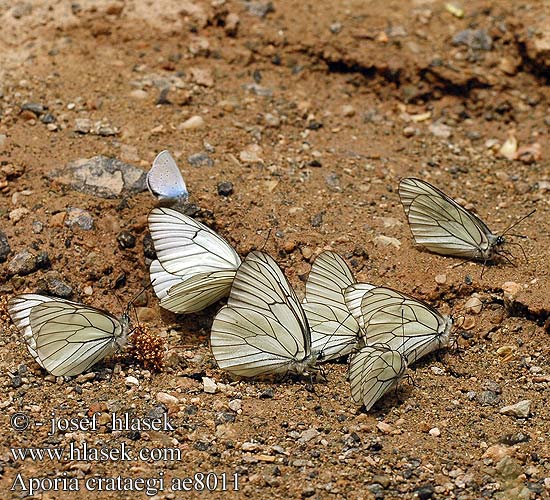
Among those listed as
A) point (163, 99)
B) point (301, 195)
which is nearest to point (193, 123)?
point (163, 99)

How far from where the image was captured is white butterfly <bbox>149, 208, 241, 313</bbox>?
609 cm

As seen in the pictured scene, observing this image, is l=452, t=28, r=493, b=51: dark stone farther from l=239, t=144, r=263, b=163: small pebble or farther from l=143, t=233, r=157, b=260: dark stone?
l=143, t=233, r=157, b=260: dark stone

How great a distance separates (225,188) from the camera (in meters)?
6.75

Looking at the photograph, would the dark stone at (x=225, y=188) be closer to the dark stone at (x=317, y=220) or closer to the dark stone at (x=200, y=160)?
the dark stone at (x=200, y=160)

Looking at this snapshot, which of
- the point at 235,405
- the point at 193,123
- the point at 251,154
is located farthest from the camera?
the point at 193,123

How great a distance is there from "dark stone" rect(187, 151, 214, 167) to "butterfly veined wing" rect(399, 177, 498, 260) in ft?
5.26

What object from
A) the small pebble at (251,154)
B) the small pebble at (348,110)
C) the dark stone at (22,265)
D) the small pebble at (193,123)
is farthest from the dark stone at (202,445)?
the small pebble at (348,110)

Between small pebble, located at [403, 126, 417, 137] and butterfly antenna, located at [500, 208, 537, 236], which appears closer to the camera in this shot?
butterfly antenna, located at [500, 208, 537, 236]

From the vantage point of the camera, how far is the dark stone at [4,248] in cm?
631

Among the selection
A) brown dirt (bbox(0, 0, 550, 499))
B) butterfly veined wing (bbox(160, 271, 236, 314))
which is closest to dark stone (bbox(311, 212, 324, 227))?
brown dirt (bbox(0, 0, 550, 499))

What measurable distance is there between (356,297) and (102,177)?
7.54 ft

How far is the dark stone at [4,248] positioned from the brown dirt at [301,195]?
0.07 meters

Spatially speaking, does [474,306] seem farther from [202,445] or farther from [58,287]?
[58,287]

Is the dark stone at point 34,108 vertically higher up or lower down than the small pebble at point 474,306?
higher up
